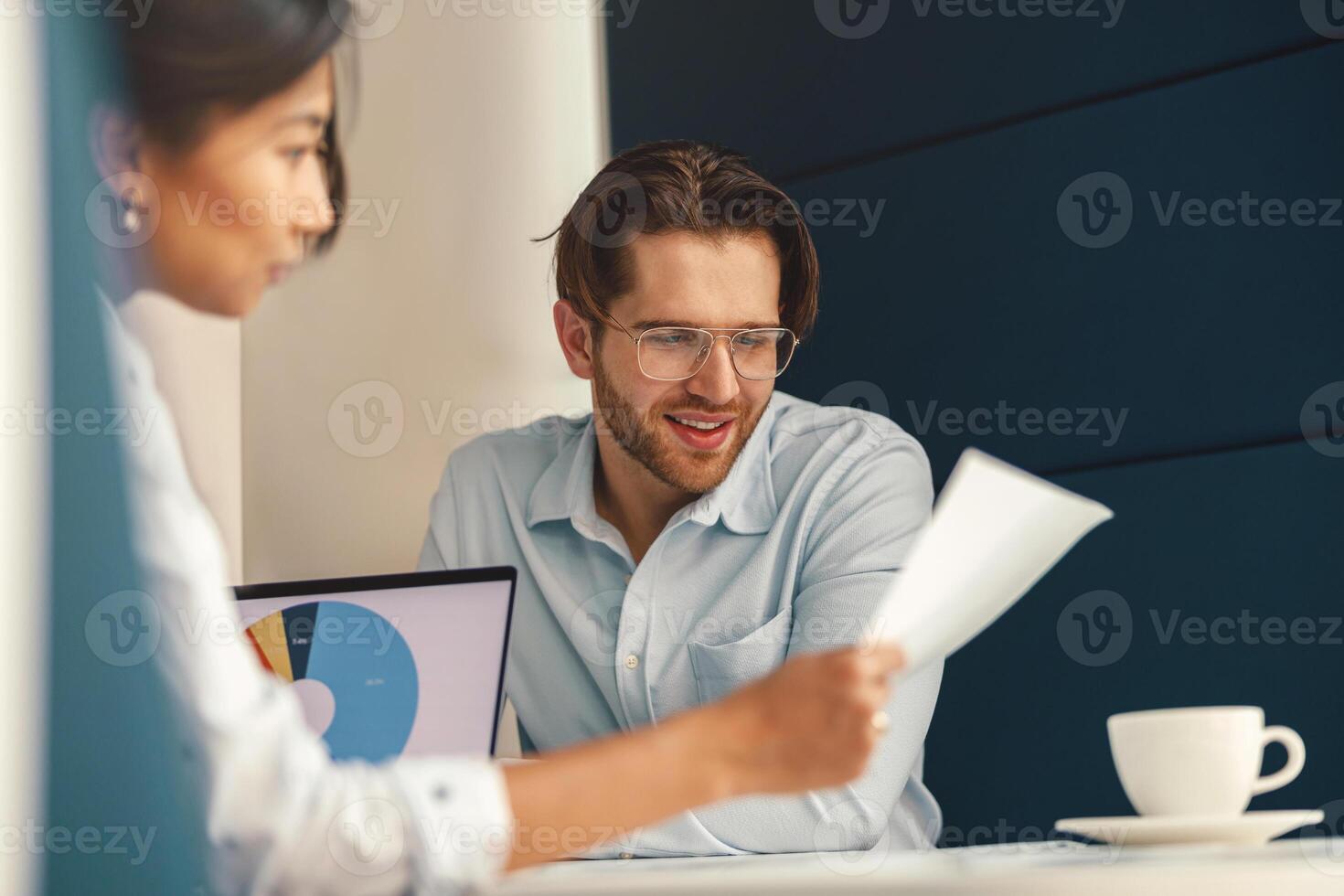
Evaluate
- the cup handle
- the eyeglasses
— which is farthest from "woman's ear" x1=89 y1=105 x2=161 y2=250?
the eyeglasses

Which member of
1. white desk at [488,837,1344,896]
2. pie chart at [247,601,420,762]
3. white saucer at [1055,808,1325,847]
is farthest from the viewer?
pie chart at [247,601,420,762]

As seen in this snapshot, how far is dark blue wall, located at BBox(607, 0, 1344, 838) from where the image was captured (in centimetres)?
128

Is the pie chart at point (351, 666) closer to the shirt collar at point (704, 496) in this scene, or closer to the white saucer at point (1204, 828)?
the shirt collar at point (704, 496)

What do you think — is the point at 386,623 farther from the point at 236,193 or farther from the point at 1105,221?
the point at 1105,221

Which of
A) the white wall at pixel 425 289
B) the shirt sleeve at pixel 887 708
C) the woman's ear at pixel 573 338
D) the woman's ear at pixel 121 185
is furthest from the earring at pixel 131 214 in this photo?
the white wall at pixel 425 289

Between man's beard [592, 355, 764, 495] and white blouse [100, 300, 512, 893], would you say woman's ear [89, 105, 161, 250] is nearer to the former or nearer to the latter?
white blouse [100, 300, 512, 893]

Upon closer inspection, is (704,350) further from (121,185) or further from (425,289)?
(121,185)

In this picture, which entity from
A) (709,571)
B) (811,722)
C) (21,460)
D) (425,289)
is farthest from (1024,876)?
(425,289)

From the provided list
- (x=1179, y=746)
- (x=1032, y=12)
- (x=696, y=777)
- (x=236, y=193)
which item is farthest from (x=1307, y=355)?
(x=236, y=193)

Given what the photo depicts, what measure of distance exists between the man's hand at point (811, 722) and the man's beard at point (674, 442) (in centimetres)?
81

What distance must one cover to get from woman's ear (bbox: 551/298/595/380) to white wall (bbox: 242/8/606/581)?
0.19 m

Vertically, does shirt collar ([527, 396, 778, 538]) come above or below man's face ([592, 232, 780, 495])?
below

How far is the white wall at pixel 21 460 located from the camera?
55 cm

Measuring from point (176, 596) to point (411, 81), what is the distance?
1432 millimetres
